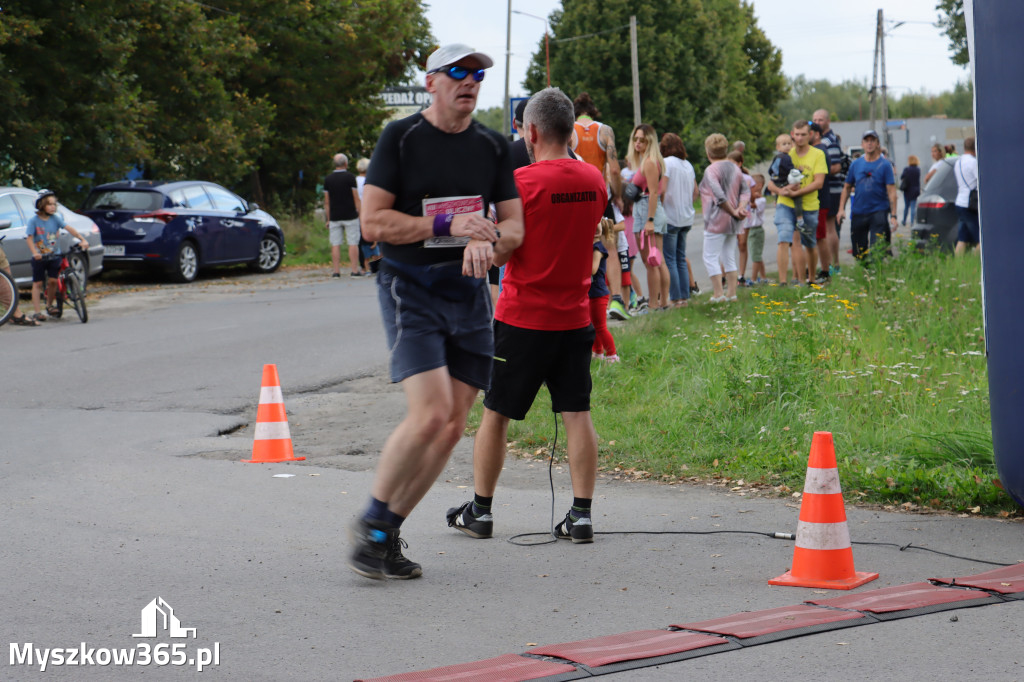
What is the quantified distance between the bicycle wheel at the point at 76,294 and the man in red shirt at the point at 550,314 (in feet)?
35.5

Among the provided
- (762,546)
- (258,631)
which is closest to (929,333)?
(762,546)

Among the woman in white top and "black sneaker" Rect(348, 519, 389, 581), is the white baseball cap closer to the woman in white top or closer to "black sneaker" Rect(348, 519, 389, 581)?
"black sneaker" Rect(348, 519, 389, 581)

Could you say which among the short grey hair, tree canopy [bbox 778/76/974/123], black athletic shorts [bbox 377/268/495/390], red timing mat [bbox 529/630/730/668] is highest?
tree canopy [bbox 778/76/974/123]

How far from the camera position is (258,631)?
4125 mm

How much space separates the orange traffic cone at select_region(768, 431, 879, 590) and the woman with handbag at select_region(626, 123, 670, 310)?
307 inches

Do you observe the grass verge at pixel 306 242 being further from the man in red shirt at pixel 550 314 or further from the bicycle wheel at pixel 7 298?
the man in red shirt at pixel 550 314

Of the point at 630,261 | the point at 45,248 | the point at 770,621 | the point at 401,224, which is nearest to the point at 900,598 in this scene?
the point at 770,621

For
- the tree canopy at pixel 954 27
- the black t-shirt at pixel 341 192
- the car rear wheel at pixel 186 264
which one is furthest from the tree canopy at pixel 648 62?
the car rear wheel at pixel 186 264

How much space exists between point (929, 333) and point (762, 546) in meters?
5.28

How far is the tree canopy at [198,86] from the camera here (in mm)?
21250

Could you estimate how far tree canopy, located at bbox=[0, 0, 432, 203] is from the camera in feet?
69.7

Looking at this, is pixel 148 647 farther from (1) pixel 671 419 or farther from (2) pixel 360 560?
(1) pixel 671 419

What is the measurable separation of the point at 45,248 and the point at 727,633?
42.9ft

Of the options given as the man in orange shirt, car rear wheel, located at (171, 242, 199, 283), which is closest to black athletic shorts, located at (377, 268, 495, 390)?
the man in orange shirt
